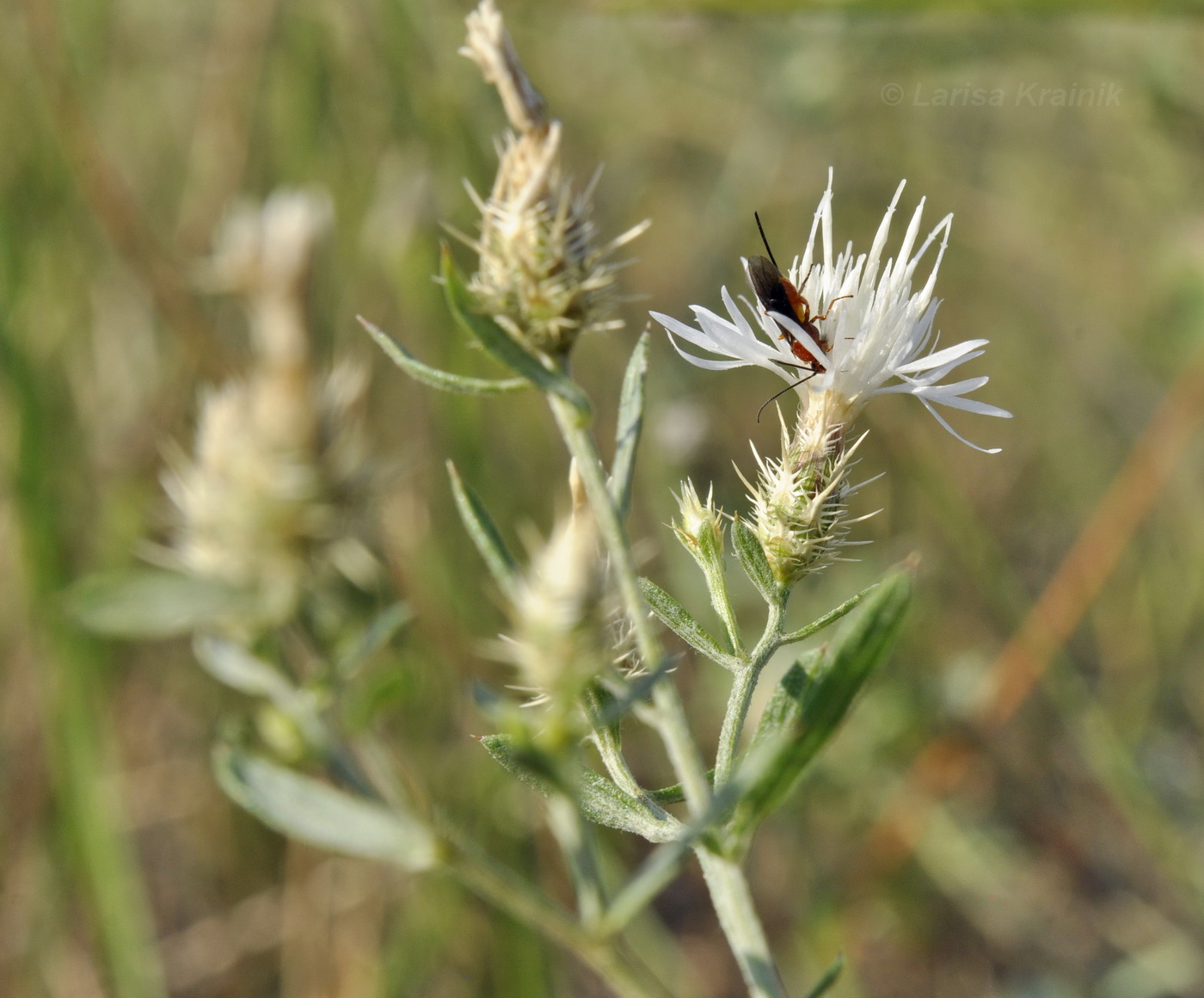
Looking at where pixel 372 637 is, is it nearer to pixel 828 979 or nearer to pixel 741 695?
pixel 741 695

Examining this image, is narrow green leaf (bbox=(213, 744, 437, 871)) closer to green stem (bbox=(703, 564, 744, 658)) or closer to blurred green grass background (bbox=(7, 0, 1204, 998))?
green stem (bbox=(703, 564, 744, 658))

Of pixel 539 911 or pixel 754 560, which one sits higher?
pixel 754 560

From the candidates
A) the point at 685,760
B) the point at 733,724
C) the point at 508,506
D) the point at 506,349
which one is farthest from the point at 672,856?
the point at 508,506

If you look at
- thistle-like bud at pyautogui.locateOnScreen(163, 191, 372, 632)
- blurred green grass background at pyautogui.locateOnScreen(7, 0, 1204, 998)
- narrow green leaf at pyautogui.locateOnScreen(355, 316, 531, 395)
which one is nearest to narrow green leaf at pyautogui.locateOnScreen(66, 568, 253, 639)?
thistle-like bud at pyautogui.locateOnScreen(163, 191, 372, 632)

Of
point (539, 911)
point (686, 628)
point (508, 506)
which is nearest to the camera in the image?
point (539, 911)

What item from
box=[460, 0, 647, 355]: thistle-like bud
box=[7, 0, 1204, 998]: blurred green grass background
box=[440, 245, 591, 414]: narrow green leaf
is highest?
box=[460, 0, 647, 355]: thistle-like bud

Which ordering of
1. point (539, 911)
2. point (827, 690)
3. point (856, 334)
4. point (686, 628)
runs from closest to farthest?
1. point (539, 911)
2. point (827, 690)
3. point (686, 628)
4. point (856, 334)
